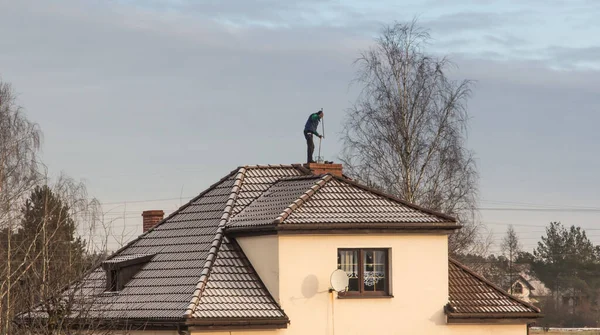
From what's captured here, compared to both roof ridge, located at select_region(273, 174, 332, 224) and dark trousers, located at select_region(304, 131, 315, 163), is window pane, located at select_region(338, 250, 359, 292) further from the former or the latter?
dark trousers, located at select_region(304, 131, 315, 163)

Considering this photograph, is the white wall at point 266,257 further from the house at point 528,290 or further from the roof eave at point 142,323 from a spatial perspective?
the house at point 528,290

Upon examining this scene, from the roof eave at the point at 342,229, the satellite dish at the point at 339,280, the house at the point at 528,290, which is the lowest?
the house at the point at 528,290

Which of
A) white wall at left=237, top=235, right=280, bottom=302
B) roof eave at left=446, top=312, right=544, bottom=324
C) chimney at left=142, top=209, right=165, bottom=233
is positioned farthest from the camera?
chimney at left=142, top=209, right=165, bottom=233

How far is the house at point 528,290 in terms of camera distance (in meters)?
96.0

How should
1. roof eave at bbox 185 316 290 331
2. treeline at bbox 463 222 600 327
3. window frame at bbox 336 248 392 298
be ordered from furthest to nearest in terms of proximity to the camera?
1. treeline at bbox 463 222 600 327
2. window frame at bbox 336 248 392 298
3. roof eave at bbox 185 316 290 331

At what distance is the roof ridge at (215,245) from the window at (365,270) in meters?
3.22

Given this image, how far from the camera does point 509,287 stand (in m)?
95.8

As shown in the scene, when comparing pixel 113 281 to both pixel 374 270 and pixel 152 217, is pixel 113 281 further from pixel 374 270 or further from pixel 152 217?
pixel 374 270

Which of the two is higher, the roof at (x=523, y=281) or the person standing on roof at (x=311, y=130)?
the person standing on roof at (x=311, y=130)

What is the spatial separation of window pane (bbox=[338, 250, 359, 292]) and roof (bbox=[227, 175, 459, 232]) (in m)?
0.77

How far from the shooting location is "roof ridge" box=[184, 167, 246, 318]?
27666 millimetres

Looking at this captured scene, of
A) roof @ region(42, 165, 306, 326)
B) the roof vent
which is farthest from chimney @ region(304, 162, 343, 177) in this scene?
the roof vent

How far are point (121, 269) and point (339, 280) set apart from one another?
6.45 meters

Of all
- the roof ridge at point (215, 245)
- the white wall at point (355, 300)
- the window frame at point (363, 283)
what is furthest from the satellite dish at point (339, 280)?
the roof ridge at point (215, 245)
